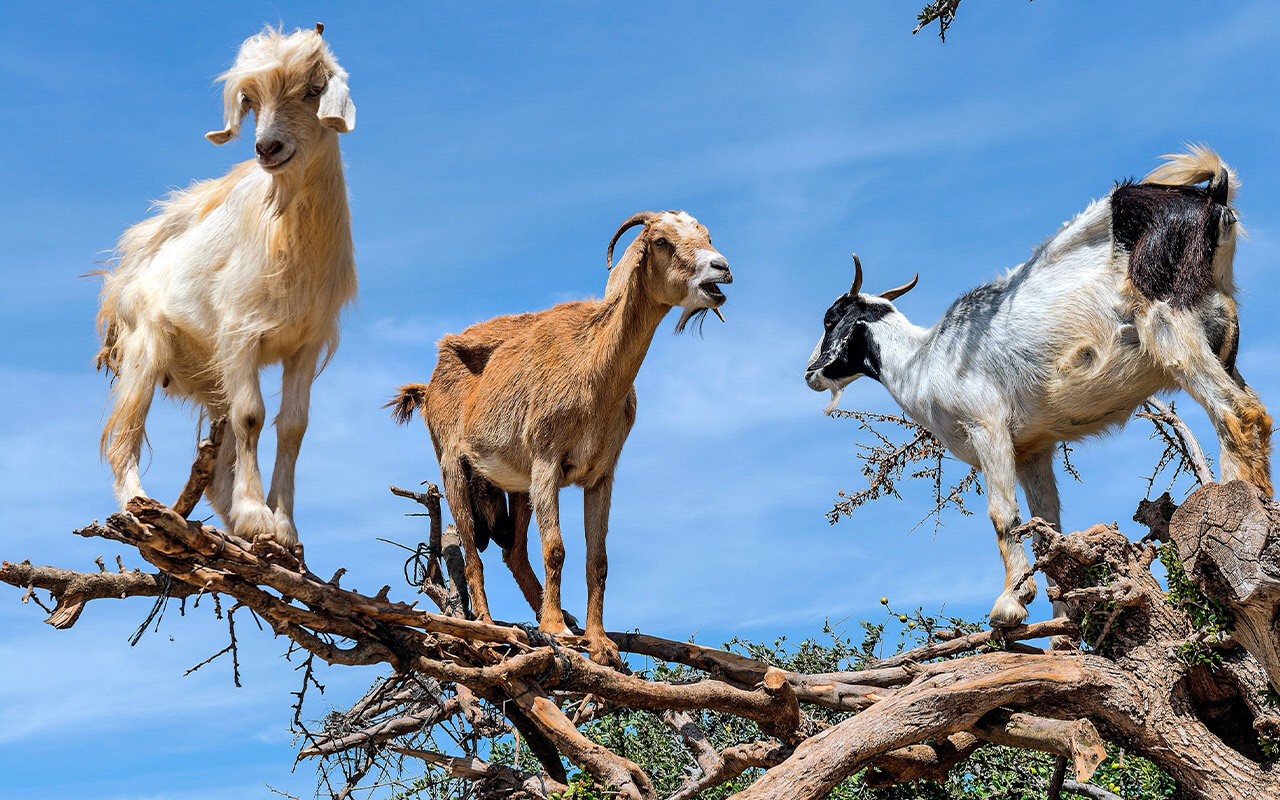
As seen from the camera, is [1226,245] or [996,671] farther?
[1226,245]

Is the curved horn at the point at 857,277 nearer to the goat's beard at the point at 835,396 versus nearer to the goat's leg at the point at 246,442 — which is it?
the goat's beard at the point at 835,396

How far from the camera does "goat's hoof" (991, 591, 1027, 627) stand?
615 cm

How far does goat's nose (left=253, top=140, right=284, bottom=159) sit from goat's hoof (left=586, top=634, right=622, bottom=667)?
2.73 meters

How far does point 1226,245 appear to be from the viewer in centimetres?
607

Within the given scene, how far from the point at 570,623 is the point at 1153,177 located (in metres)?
4.04

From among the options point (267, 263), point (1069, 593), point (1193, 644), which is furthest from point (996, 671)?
point (267, 263)

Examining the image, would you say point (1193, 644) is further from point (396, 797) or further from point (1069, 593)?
point (396, 797)

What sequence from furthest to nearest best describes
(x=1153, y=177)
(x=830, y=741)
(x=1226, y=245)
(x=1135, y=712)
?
(x=1153, y=177), (x=1226, y=245), (x=1135, y=712), (x=830, y=741)

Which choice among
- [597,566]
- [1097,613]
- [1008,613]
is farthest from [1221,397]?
[597,566]

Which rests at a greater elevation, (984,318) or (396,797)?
(984,318)

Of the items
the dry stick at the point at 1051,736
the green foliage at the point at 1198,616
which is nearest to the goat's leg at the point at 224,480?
the dry stick at the point at 1051,736

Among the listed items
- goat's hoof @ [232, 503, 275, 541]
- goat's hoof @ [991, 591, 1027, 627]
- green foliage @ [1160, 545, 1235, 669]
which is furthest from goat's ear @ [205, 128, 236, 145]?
green foliage @ [1160, 545, 1235, 669]

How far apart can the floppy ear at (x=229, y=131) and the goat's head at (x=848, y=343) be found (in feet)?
12.2

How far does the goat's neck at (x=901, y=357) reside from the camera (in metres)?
7.16
